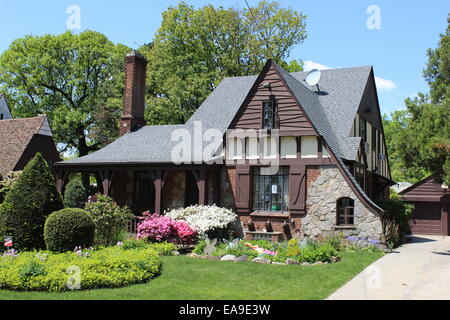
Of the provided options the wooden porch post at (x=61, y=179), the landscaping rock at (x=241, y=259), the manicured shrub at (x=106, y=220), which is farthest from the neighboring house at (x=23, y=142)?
the landscaping rock at (x=241, y=259)

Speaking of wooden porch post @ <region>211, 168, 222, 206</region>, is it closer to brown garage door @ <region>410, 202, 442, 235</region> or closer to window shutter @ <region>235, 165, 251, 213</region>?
window shutter @ <region>235, 165, 251, 213</region>

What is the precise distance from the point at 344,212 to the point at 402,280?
6.10 meters

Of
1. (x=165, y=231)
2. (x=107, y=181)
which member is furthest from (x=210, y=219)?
(x=107, y=181)

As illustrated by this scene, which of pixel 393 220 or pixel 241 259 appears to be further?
pixel 393 220

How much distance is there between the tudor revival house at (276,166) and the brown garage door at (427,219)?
20.5ft

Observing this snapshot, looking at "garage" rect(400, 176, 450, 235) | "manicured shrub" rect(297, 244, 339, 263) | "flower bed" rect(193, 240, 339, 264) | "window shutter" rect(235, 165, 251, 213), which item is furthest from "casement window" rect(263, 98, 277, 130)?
"garage" rect(400, 176, 450, 235)

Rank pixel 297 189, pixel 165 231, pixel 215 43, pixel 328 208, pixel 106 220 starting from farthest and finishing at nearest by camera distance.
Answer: pixel 215 43 → pixel 297 189 → pixel 328 208 → pixel 165 231 → pixel 106 220

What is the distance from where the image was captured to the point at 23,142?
89.7ft

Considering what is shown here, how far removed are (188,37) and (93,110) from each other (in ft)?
30.7

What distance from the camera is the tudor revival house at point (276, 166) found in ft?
51.7

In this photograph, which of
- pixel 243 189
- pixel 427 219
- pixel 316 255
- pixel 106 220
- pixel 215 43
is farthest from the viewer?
pixel 215 43

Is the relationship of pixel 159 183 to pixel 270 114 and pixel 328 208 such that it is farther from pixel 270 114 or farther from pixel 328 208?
pixel 328 208

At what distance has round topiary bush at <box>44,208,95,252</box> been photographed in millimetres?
10891

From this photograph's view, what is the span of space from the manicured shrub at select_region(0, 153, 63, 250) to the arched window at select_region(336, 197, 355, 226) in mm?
9174
